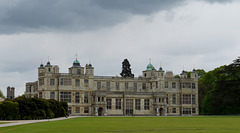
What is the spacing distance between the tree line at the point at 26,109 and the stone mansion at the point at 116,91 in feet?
48.3

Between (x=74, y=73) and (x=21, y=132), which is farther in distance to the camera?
(x=74, y=73)

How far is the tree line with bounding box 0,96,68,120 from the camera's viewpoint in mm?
47312

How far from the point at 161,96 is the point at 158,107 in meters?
2.28

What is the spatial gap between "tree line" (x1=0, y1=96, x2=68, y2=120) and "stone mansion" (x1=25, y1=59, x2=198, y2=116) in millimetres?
14730

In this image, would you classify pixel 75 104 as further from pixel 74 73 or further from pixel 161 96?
pixel 161 96

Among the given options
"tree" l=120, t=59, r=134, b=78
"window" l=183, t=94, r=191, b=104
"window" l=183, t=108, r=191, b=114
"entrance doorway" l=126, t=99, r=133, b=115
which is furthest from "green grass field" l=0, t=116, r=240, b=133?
"tree" l=120, t=59, r=134, b=78

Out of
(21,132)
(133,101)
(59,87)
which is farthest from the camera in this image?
(133,101)

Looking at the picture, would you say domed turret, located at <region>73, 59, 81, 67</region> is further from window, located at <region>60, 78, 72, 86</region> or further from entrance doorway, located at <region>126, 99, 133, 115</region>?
entrance doorway, located at <region>126, 99, 133, 115</region>

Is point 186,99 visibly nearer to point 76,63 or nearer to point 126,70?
point 126,70

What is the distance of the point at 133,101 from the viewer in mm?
78312

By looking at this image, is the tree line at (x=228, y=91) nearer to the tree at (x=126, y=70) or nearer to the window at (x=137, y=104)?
the window at (x=137, y=104)

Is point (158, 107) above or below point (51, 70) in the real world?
below

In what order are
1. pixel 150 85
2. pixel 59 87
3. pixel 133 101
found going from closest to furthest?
1. pixel 59 87
2. pixel 133 101
3. pixel 150 85

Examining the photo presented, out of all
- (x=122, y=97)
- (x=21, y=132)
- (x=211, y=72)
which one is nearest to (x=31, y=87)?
(x=122, y=97)
